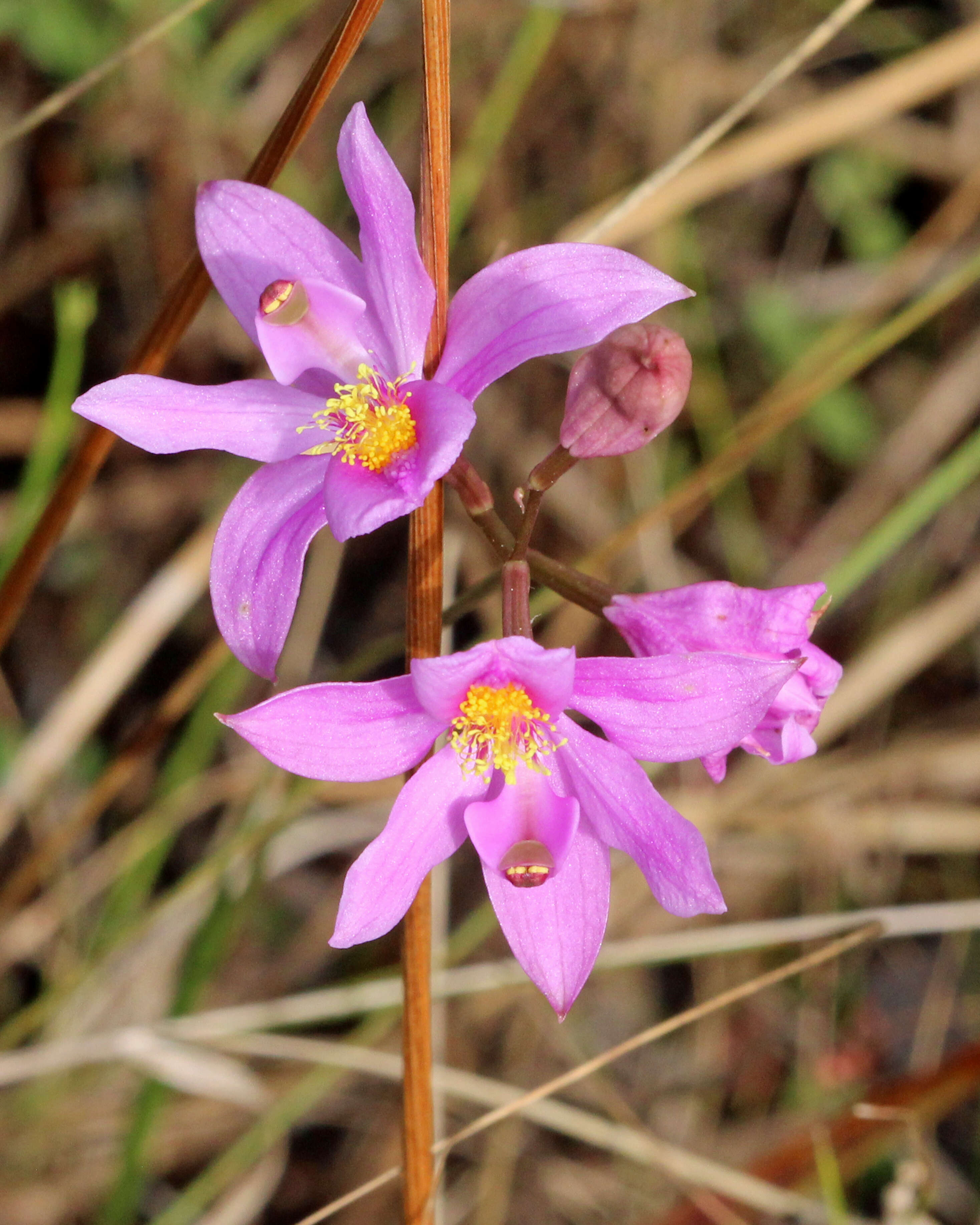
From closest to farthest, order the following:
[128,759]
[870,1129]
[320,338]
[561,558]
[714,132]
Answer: [320,338] → [714,132] → [128,759] → [870,1129] → [561,558]

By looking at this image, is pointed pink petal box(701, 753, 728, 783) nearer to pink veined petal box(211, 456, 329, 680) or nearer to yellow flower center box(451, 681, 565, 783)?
yellow flower center box(451, 681, 565, 783)

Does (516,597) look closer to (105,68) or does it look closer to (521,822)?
(521,822)

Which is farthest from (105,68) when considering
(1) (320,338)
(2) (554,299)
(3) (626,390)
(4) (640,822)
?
(4) (640,822)

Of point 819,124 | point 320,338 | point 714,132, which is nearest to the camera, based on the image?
point 320,338

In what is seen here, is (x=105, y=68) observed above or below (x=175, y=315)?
above

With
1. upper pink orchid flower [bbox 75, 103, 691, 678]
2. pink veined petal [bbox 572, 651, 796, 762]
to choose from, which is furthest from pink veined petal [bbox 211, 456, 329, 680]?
pink veined petal [bbox 572, 651, 796, 762]

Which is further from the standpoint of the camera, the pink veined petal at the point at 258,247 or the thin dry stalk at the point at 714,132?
the thin dry stalk at the point at 714,132

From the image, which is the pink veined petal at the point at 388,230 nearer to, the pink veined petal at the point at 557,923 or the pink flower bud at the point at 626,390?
the pink flower bud at the point at 626,390

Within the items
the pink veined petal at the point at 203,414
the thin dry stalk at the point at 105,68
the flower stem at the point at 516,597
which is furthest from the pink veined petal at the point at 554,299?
the thin dry stalk at the point at 105,68
